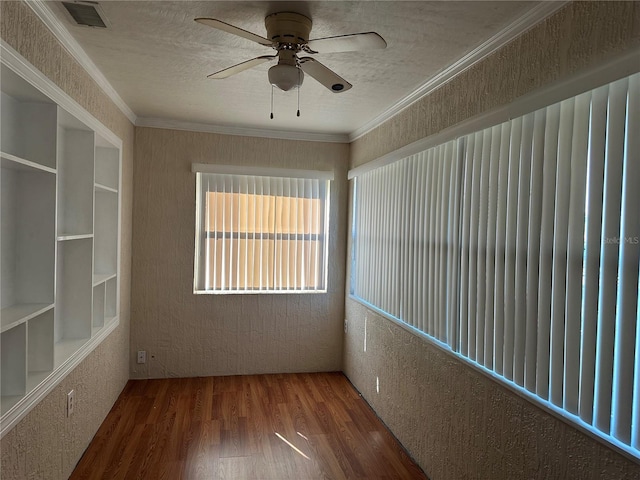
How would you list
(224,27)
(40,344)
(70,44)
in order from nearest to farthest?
(224,27), (40,344), (70,44)

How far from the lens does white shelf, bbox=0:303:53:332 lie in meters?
1.77

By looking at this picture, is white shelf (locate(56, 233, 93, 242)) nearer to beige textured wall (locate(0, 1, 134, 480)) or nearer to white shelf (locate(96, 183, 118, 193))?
white shelf (locate(96, 183, 118, 193))

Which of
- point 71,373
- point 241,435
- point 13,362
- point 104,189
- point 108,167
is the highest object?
point 108,167

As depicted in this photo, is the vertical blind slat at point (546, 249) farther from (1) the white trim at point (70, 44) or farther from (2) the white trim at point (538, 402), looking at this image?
(1) the white trim at point (70, 44)

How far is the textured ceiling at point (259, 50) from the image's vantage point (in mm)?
1910

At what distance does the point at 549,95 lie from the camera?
1.73 meters

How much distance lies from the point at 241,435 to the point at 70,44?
9.03 ft

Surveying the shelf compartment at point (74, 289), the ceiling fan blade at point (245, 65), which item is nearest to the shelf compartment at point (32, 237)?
the shelf compartment at point (74, 289)

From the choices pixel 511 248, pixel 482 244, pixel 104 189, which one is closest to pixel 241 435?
pixel 104 189

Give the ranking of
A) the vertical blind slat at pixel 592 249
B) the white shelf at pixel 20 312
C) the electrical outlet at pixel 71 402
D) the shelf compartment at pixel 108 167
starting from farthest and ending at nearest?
the shelf compartment at pixel 108 167 < the electrical outlet at pixel 71 402 < the white shelf at pixel 20 312 < the vertical blind slat at pixel 592 249

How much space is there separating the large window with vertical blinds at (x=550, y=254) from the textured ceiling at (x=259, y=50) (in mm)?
512

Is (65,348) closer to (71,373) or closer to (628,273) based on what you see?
(71,373)

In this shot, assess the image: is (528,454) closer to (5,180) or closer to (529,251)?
(529,251)

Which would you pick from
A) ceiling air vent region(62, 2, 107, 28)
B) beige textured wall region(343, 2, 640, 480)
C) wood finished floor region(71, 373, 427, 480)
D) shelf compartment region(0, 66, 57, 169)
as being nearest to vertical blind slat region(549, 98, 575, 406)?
beige textured wall region(343, 2, 640, 480)
